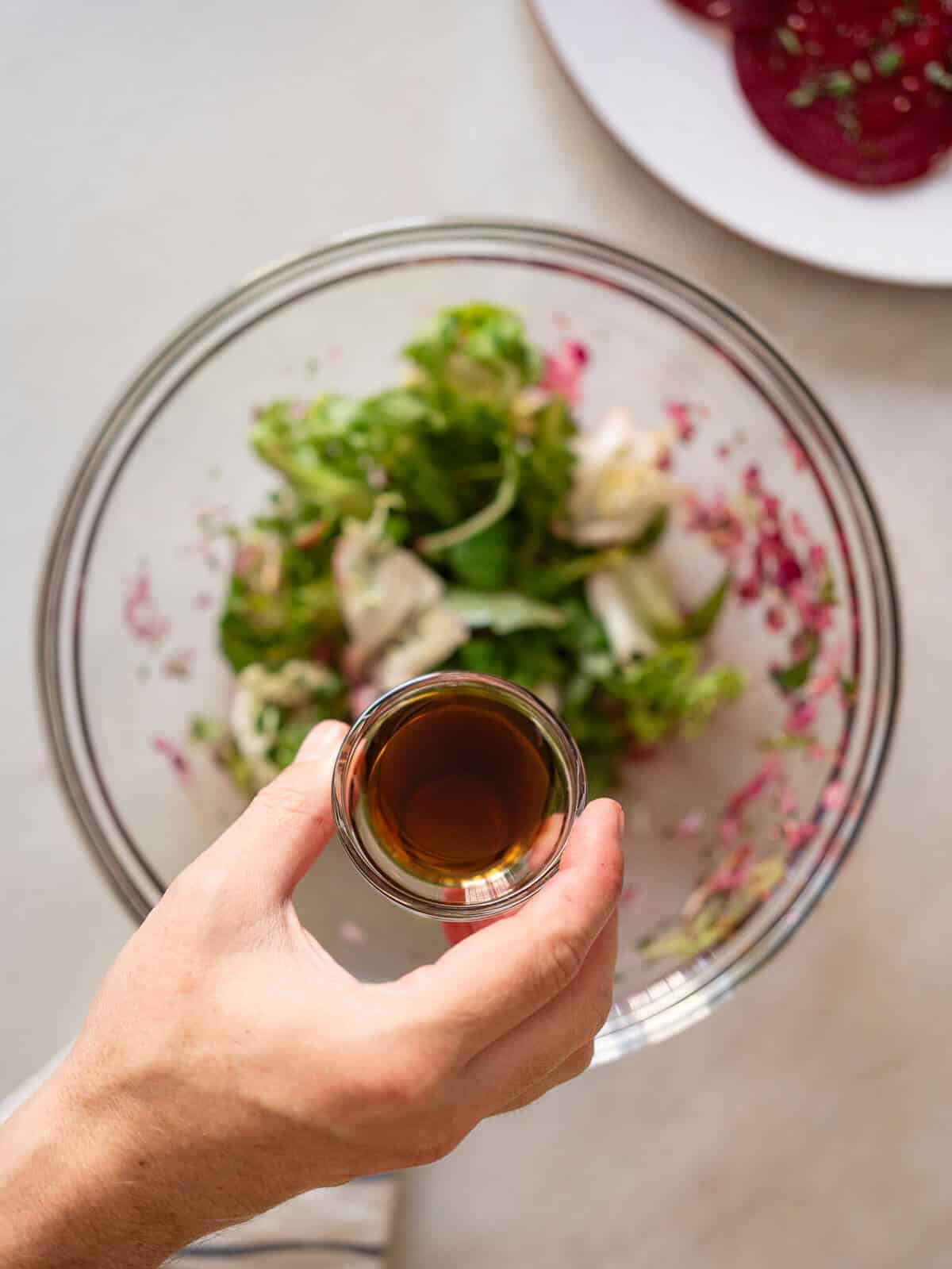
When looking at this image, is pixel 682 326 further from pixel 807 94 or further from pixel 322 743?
pixel 322 743

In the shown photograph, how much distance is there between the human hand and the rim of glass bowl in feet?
1.56

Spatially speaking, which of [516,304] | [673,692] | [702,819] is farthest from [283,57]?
[702,819]

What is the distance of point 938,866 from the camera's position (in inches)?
60.5

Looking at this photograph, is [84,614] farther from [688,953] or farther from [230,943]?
[688,953]

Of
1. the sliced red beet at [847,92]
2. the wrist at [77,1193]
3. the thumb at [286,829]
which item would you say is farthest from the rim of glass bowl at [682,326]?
the thumb at [286,829]

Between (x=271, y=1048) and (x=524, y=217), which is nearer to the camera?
(x=271, y=1048)

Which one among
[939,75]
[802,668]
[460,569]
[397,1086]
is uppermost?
[939,75]

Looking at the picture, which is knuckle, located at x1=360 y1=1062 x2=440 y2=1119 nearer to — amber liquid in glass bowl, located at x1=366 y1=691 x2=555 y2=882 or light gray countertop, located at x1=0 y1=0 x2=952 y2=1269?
amber liquid in glass bowl, located at x1=366 y1=691 x2=555 y2=882

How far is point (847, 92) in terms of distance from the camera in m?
1.50

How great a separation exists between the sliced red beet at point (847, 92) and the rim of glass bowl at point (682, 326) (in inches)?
12.6

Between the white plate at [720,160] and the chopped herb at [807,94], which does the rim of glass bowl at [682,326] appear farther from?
the chopped herb at [807,94]

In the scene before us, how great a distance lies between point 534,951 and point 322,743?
0.27 metres

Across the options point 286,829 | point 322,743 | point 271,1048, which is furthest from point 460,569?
point 271,1048

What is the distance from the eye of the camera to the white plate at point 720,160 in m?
1.50
